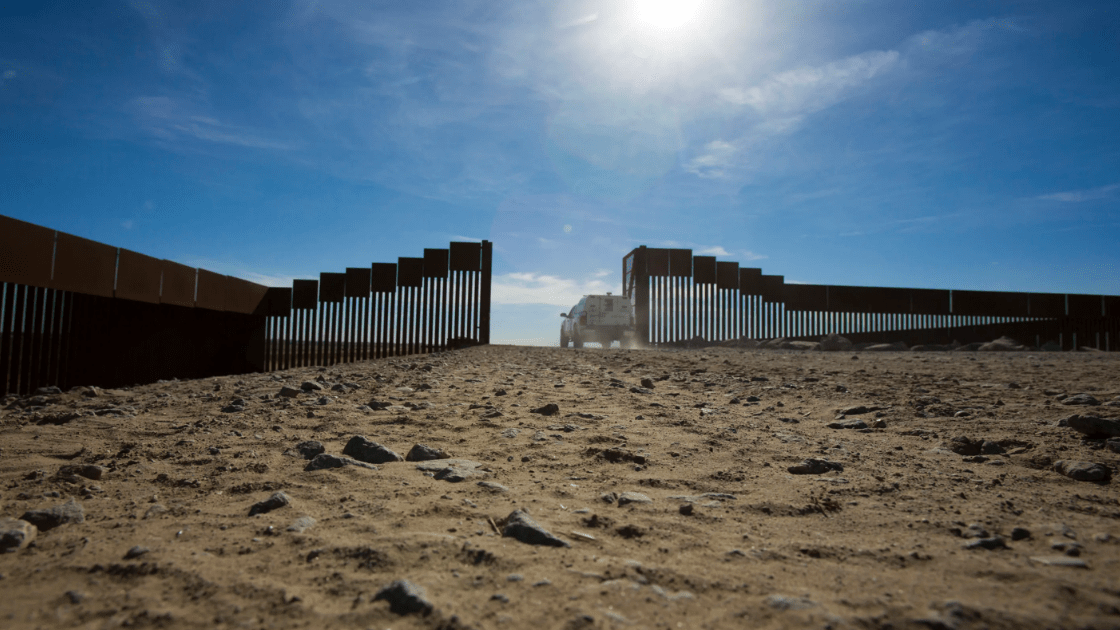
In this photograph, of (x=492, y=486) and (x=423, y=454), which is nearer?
(x=492, y=486)

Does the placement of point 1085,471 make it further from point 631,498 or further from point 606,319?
point 606,319

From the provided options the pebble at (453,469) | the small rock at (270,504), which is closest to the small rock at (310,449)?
the pebble at (453,469)

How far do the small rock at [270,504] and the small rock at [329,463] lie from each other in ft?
1.53

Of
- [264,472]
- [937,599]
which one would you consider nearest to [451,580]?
[937,599]

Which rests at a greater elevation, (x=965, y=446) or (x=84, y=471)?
(x=965, y=446)

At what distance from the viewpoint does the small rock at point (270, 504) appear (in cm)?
219

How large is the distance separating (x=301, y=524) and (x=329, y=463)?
2.46 feet

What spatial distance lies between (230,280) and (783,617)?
11436mm

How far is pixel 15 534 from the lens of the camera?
188 centimetres

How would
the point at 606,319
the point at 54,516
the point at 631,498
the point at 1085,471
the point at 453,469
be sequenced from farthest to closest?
A: the point at 606,319
the point at 453,469
the point at 1085,471
the point at 631,498
the point at 54,516

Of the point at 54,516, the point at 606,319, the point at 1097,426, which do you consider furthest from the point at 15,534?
the point at 606,319

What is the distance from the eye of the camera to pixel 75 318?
7.23m

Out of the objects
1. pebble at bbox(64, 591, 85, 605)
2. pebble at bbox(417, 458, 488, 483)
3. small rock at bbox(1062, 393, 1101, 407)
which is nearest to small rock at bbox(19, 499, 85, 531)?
pebble at bbox(64, 591, 85, 605)

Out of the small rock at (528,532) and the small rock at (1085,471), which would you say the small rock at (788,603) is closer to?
the small rock at (528,532)
